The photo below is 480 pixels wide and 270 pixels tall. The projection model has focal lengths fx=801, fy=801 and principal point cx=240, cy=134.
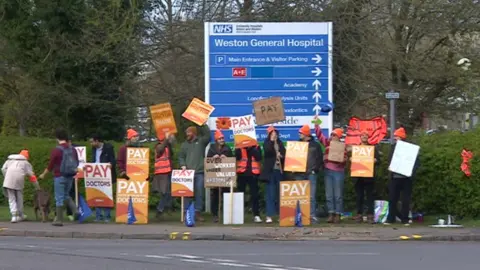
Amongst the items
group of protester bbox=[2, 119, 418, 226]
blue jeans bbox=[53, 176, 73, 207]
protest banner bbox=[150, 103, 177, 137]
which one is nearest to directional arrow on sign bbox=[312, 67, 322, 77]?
group of protester bbox=[2, 119, 418, 226]

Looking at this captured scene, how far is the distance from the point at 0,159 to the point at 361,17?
409 inches

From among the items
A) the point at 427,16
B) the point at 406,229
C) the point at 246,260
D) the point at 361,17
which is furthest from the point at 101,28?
the point at 246,260

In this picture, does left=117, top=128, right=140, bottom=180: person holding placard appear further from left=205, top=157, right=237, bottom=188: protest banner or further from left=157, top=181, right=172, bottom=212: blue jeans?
left=205, top=157, right=237, bottom=188: protest banner

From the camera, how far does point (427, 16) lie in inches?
880

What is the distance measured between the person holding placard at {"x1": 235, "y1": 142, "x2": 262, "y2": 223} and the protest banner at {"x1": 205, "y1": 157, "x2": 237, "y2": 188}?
294 millimetres

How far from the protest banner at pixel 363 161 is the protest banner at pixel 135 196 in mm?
4386

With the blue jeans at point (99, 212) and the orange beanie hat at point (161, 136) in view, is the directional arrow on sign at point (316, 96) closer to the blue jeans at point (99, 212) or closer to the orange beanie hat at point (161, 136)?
the orange beanie hat at point (161, 136)

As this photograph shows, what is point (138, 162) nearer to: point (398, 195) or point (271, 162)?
point (271, 162)

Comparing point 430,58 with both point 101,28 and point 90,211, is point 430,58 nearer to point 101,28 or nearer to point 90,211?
point 101,28

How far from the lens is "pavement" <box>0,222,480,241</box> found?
1480cm

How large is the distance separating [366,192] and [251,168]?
2.53 m

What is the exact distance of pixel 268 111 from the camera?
58.2 feet

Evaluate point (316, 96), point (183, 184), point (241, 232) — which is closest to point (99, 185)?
point (183, 184)

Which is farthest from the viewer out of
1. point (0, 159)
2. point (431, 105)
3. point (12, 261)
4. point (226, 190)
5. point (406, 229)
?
point (431, 105)
